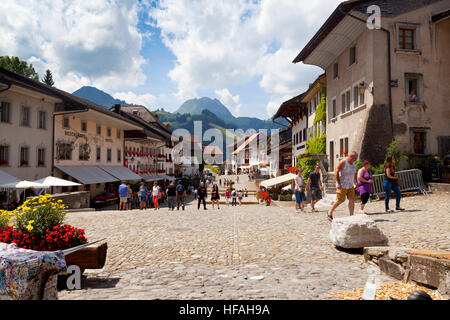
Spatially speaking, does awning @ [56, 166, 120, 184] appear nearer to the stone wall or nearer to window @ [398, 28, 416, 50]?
the stone wall

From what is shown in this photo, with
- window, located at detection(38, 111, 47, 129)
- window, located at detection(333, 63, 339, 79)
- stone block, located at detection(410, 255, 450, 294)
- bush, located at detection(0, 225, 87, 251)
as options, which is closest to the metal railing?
window, located at detection(333, 63, 339, 79)

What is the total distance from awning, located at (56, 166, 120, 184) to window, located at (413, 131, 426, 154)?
24.6m

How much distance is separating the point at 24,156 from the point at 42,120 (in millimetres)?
3394

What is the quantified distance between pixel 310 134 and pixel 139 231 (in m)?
26.1

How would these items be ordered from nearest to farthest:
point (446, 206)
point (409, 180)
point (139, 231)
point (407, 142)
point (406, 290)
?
point (406, 290) → point (139, 231) → point (446, 206) → point (409, 180) → point (407, 142)

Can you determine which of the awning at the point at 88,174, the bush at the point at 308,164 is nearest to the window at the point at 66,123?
the awning at the point at 88,174

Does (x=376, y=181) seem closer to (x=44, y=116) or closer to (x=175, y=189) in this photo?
(x=175, y=189)

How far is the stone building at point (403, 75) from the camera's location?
1938 cm

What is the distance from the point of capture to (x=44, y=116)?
82.7 feet

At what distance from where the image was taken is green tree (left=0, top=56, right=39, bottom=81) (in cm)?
4212

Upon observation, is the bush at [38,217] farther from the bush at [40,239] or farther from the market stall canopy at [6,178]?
the market stall canopy at [6,178]

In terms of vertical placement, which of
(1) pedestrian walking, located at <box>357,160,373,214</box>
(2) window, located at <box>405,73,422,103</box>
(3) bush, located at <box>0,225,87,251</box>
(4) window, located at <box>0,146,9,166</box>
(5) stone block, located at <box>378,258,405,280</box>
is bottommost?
(5) stone block, located at <box>378,258,405,280</box>
